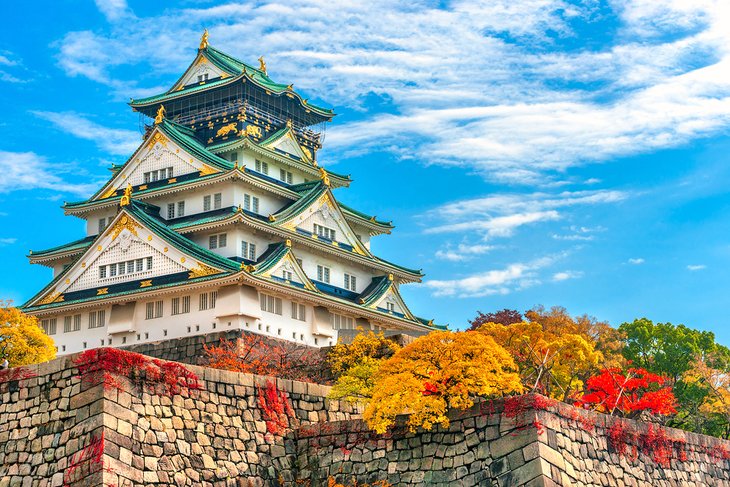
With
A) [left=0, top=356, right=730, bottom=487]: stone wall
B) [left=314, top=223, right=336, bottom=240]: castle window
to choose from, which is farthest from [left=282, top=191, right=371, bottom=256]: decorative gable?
[left=0, top=356, right=730, bottom=487]: stone wall

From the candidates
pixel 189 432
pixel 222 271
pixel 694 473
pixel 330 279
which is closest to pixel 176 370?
pixel 189 432

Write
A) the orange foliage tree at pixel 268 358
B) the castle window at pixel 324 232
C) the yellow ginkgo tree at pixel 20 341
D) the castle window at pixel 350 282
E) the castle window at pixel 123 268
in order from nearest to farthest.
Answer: the orange foliage tree at pixel 268 358
the yellow ginkgo tree at pixel 20 341
the castle window at pixel 123 268
the castle window at pixel 324 232
the castle window at pixel 350 282

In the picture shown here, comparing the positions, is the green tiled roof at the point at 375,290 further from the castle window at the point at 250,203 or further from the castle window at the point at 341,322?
the castle window at the point at 250,203

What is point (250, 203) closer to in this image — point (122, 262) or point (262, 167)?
point (262, 167)

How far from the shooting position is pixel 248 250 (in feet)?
180

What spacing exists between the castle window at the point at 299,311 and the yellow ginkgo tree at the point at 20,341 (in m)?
13.0

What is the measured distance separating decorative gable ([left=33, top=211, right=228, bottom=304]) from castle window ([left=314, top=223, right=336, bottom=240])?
919cm

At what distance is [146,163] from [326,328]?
14.0 meters

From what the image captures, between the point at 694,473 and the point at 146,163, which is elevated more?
the point at 146,163

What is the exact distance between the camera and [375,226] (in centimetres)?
6619

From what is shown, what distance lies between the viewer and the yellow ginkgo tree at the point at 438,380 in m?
27.2

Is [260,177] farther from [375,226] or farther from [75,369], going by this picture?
[75,369]

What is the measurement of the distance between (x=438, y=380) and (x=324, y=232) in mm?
32032


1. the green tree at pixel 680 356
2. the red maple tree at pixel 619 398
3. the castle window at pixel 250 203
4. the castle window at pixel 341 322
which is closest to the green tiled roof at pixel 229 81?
the castle window at pixel 250 203
